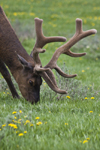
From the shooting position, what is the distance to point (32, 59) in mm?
5109

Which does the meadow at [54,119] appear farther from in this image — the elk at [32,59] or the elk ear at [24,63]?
the elk ear at [24,63]

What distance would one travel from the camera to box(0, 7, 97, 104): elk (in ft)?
15.4

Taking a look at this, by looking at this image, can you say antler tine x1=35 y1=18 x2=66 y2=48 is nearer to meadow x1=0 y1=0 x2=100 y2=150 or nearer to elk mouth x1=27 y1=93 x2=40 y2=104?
elk mouth x1=27 y1=93 x2=40 y2=104

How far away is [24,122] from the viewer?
12.0ft

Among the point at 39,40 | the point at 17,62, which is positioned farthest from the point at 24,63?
the point at 39,40

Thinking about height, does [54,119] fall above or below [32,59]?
below

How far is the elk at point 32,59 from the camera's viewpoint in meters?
4.70

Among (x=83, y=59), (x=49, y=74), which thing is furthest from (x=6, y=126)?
(x=83, y=59)

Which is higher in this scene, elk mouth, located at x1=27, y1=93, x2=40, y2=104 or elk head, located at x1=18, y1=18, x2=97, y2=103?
elk head, located at x1=18, y1=18, x2=97, y2=103

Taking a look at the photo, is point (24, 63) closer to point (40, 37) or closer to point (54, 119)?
point (40, 37)

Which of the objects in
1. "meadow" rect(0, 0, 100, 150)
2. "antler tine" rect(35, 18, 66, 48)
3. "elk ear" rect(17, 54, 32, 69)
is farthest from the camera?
"elk ear" rect(17, 54, 32, 69)

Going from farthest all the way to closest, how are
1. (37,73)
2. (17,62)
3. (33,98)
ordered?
1. (17,62)
2. (33,98)
3. (37,73)

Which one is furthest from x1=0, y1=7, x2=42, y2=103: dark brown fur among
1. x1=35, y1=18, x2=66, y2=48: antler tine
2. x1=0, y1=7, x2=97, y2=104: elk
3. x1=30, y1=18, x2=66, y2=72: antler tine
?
x1=35, y1=18, x2=66, y2=48: antler tine

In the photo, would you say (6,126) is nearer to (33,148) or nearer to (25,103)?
(33,148)
